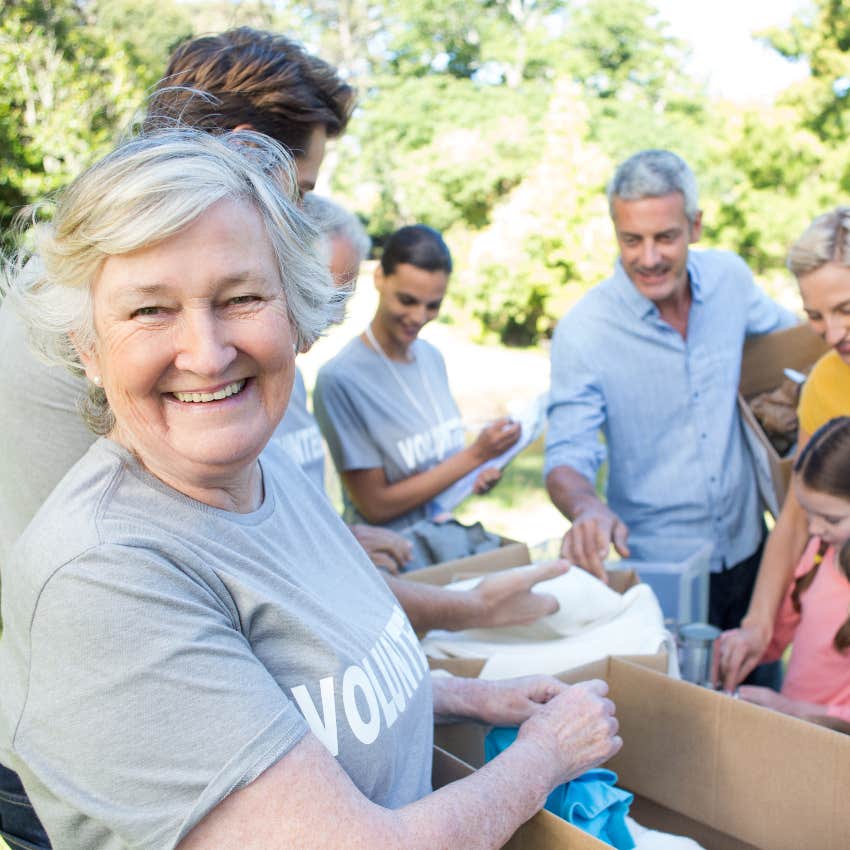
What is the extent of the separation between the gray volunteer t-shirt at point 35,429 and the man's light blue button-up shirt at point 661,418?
1.75 m

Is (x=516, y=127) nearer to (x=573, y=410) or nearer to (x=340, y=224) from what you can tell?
(x=340, y=224)

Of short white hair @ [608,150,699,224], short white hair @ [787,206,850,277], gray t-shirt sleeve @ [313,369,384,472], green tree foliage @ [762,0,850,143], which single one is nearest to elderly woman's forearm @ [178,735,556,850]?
short white hair @ [787,206,850,277]

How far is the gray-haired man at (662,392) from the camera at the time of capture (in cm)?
288

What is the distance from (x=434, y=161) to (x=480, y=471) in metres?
15.1

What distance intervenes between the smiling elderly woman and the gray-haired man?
1.66 meters

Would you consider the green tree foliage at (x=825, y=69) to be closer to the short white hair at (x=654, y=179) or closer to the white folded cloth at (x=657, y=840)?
the short white hair at (x=654, y=179)

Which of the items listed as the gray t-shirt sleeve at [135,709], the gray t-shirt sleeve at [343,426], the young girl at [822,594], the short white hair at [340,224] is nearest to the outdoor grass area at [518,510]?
the gray t-shirt sleeve at [343,426]

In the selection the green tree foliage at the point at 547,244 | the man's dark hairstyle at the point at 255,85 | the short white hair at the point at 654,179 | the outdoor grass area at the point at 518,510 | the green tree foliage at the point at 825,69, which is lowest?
the outdoor grass area at the point at 518,510

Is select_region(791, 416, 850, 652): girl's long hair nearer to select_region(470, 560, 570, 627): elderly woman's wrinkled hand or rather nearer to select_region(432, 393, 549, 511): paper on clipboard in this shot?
select_region(470, 560, 570, 627): elderly woman's wrinkled hand

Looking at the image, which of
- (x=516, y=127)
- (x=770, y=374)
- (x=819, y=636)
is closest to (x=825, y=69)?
(x=516, y=127)

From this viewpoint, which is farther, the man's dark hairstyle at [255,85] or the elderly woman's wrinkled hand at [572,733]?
the man's dark hairstyle at [255,85]

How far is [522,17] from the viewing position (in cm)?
2216

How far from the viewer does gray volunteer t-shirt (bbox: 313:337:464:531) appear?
3139 millimetres

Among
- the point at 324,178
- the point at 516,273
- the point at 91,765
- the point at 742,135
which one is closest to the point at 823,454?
the point at 91,765
